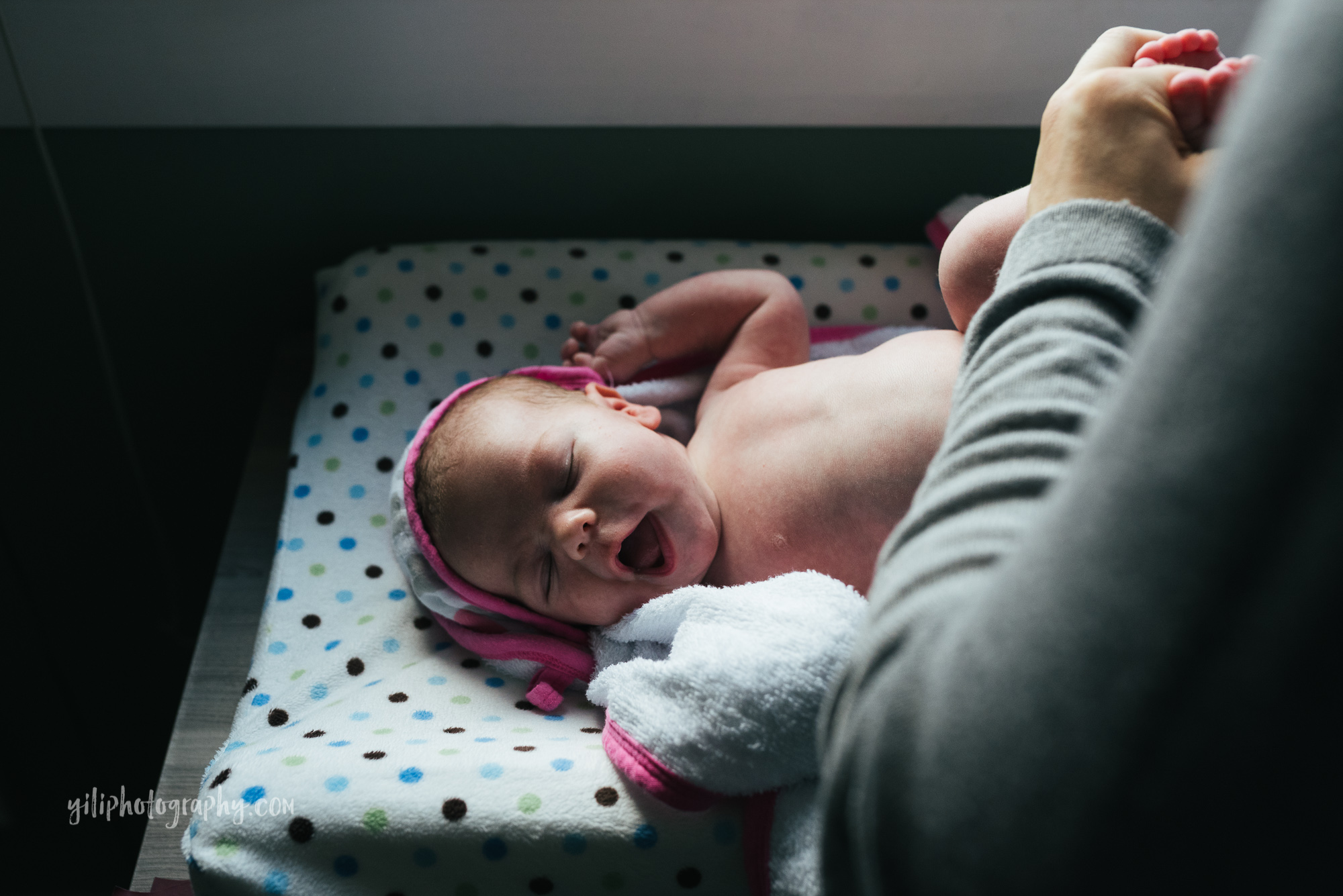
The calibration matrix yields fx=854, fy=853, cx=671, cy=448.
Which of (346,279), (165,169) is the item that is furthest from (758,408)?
(165,169)

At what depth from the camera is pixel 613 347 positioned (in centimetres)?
111

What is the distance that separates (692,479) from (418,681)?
36 centimetres

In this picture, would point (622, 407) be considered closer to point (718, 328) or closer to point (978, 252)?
point (718, 328)

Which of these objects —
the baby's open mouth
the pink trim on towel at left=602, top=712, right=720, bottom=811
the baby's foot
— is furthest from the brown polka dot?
the baby's foot

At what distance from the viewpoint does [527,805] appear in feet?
2.20

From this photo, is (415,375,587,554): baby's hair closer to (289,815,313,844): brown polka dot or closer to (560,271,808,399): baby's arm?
(560,271,808,399): baby's arm

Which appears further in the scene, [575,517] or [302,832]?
[575,517]

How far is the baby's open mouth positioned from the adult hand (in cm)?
54

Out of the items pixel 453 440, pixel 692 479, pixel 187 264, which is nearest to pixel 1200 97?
pixel 692 479

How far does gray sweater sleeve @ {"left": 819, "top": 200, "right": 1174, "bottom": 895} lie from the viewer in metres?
0.30

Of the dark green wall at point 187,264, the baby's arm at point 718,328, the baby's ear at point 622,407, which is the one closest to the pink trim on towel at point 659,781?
the baby's ear at point 622,407

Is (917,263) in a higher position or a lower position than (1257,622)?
lower

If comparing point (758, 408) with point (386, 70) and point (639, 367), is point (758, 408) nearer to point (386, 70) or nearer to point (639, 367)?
point (639, 367)

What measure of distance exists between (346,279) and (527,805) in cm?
81
